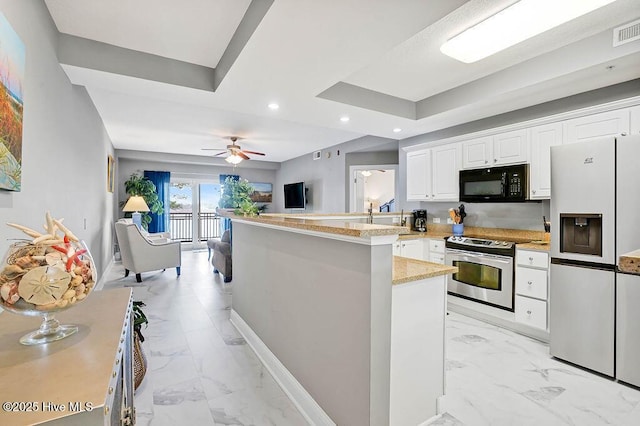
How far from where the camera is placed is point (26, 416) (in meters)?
0.58

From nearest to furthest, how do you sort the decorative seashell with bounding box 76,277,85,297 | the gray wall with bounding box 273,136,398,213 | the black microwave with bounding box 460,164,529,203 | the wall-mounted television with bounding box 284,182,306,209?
the decorative seashell with bounding box 76,277,85,297 → the black microwave with bounding box 460,164,529,203 → the gray wall with bounding box 273,136,398,213 → the wall-mounted television with bounding box 284,182,306,209

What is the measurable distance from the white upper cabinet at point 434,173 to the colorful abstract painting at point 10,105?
4092 millimetres

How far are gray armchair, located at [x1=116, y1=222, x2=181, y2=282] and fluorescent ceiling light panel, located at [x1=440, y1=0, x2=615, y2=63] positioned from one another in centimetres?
490

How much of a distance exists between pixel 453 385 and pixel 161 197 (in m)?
7.89

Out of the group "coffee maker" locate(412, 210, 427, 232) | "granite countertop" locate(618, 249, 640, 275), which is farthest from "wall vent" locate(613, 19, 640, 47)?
"coffee maker" locate(412, 210, 427, 232)

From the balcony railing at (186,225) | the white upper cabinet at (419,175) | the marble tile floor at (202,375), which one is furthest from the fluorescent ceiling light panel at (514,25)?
the balcony railing at (186,225)

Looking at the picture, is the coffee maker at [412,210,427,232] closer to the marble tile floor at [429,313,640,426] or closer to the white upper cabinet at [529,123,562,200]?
the white upper cabinet at [529,123,562,200]

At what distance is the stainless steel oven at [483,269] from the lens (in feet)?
10.1

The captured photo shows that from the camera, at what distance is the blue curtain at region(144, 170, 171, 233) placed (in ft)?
25.8

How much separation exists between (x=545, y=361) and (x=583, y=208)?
1.28 meters

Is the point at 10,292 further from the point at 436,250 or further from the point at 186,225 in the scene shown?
the point at 186,225

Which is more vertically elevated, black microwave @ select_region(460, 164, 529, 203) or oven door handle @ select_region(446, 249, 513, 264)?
black microwave @ select_region(460, 164, 529, 203)

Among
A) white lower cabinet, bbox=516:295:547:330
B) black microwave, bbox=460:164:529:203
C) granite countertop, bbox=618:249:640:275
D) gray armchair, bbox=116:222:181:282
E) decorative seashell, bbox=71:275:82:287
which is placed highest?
black microwave, bbox=460:164:529:203

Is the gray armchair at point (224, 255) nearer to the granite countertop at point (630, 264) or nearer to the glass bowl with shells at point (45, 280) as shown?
the glass bowl with shells at point (45, 280)
